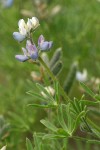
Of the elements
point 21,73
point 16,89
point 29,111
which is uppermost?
point 21,73

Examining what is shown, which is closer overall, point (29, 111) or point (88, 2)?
point (29, 111)

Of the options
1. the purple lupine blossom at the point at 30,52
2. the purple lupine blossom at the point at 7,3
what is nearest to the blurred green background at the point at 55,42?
the purple lupine blossom at the point at 7,3

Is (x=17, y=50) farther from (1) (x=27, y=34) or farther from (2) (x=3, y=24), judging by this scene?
(1) (x=27, y=34)

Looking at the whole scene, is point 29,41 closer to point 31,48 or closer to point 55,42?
point 31,48

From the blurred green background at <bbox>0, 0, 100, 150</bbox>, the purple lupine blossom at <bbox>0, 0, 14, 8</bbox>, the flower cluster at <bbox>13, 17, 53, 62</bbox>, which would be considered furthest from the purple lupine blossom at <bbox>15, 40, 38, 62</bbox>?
the purple lupine blossom at <bbox>0, 0, 14, 8</bbox>

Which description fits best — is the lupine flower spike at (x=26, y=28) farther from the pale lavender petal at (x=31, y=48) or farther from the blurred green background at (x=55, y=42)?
the blurred green background at (x=55, y=42)

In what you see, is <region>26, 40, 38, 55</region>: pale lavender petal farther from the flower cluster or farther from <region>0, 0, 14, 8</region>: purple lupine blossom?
<region>0, 0, 14, 8</region>: purple lupine blossom

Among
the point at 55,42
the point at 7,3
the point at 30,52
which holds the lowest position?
the point at 30,52

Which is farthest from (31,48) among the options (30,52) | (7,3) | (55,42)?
(7,3)

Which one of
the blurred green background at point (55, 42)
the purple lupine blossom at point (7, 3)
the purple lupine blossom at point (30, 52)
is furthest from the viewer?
the purple lupine blossom at point (7, 3)

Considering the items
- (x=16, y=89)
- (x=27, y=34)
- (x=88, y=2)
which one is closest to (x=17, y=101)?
(x=16, y=89)

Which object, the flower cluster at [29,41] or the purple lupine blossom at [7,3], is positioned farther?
the purple lupine blossom at [7,3]
